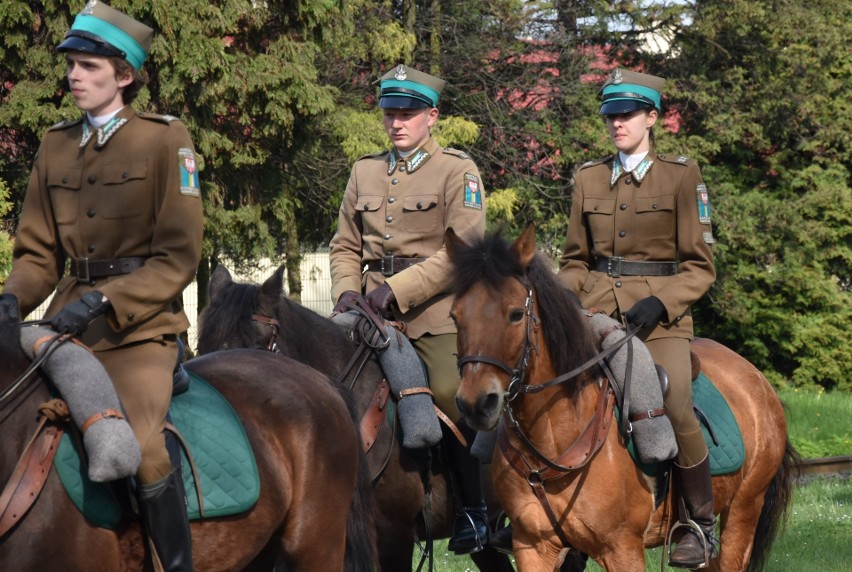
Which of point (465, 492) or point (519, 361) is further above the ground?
point (519, 361)

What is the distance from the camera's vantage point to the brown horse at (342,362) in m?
5.75

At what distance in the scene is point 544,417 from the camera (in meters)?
5.36

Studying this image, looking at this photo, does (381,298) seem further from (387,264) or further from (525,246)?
(525,246)

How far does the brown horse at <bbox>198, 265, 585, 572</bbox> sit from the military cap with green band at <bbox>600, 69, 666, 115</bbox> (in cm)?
179

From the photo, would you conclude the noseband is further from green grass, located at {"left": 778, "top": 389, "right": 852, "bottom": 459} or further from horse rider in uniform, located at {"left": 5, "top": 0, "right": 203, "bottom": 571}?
green grass, located at {"left": 778, "top": 389, "right": 852, "bottom": 459}

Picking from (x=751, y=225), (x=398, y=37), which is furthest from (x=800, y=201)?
(x=398, y=37)

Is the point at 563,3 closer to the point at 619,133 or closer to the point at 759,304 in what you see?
the point at 759,304

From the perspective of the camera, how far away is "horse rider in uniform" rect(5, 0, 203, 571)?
4.14 metres

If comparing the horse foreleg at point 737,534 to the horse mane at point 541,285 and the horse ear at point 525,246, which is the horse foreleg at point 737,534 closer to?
the horse mane at point 541,285

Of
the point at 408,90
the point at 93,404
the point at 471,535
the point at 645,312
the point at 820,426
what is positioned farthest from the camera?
the point at 820,426

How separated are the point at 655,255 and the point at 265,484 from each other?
2.47 m

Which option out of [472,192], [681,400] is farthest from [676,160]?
[681,400]

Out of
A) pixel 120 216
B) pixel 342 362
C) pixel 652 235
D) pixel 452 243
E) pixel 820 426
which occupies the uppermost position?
pixel 120 216

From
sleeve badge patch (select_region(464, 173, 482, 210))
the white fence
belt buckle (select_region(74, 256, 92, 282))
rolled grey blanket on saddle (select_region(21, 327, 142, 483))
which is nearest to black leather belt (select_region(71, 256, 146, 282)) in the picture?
belt buckle (select_region(74, 256, 92, 282))
